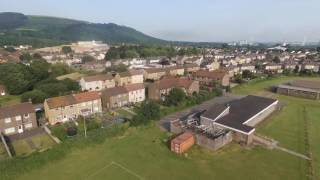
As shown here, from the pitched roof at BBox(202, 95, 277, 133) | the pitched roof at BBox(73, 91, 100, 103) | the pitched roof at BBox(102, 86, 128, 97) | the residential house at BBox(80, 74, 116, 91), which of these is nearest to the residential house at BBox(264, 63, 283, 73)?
the pitched roof at BBox(202, 95, 277, 133)

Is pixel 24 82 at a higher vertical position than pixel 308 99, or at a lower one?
higher

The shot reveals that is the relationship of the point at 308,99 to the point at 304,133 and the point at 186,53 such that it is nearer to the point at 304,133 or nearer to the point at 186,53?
the point at 304,133

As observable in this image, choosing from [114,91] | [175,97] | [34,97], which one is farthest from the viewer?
[34,97]


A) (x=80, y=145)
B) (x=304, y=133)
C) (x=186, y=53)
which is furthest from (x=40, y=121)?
(x=186, y=53)

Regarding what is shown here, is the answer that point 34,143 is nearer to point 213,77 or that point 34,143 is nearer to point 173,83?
point 173,83

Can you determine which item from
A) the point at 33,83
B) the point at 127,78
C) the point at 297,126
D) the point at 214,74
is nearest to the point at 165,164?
the point at 297,126

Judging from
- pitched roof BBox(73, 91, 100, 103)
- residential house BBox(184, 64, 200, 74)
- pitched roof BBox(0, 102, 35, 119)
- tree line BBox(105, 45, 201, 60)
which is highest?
tree line BBox(105, 45, 201, 60)

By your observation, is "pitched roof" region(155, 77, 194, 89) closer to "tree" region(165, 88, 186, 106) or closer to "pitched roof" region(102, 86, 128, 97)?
"tree" region(165, 88, 186, 106)
